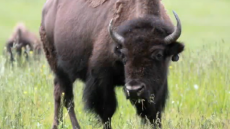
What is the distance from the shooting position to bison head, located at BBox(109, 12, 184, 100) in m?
5.69

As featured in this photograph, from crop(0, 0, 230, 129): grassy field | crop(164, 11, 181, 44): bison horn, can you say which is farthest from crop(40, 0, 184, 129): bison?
crop(0, 0, 230, 129): grassy field

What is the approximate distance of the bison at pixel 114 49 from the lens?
5793 millimetres

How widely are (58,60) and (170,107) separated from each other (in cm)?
176

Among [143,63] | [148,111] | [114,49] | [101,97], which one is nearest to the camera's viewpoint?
[143,63]

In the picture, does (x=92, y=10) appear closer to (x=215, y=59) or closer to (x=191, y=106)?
(x=191, y=106)

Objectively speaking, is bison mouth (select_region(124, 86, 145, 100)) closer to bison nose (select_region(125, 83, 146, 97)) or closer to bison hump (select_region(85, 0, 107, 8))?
bison nose (select_region(125, 83, 146, 97))

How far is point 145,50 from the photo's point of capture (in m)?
5.78

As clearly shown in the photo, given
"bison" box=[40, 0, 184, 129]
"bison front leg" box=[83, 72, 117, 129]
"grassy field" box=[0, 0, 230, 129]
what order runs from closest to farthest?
"bison" box=[40, 0, 184, 129] < "grassy field" box=[0, 0, 230, 129] < "bison front leg" box=[83, 72, 117, 129]

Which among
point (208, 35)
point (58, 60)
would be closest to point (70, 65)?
point (58, 60)

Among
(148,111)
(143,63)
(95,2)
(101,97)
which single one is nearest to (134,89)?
(143,63)

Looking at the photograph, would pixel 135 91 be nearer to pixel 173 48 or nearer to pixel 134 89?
pixel 134 89

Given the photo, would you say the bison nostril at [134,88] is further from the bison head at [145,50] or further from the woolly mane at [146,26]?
the woolly mane at [146,26]

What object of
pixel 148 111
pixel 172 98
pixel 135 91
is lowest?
pixel 172 98

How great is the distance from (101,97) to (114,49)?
0.83m
